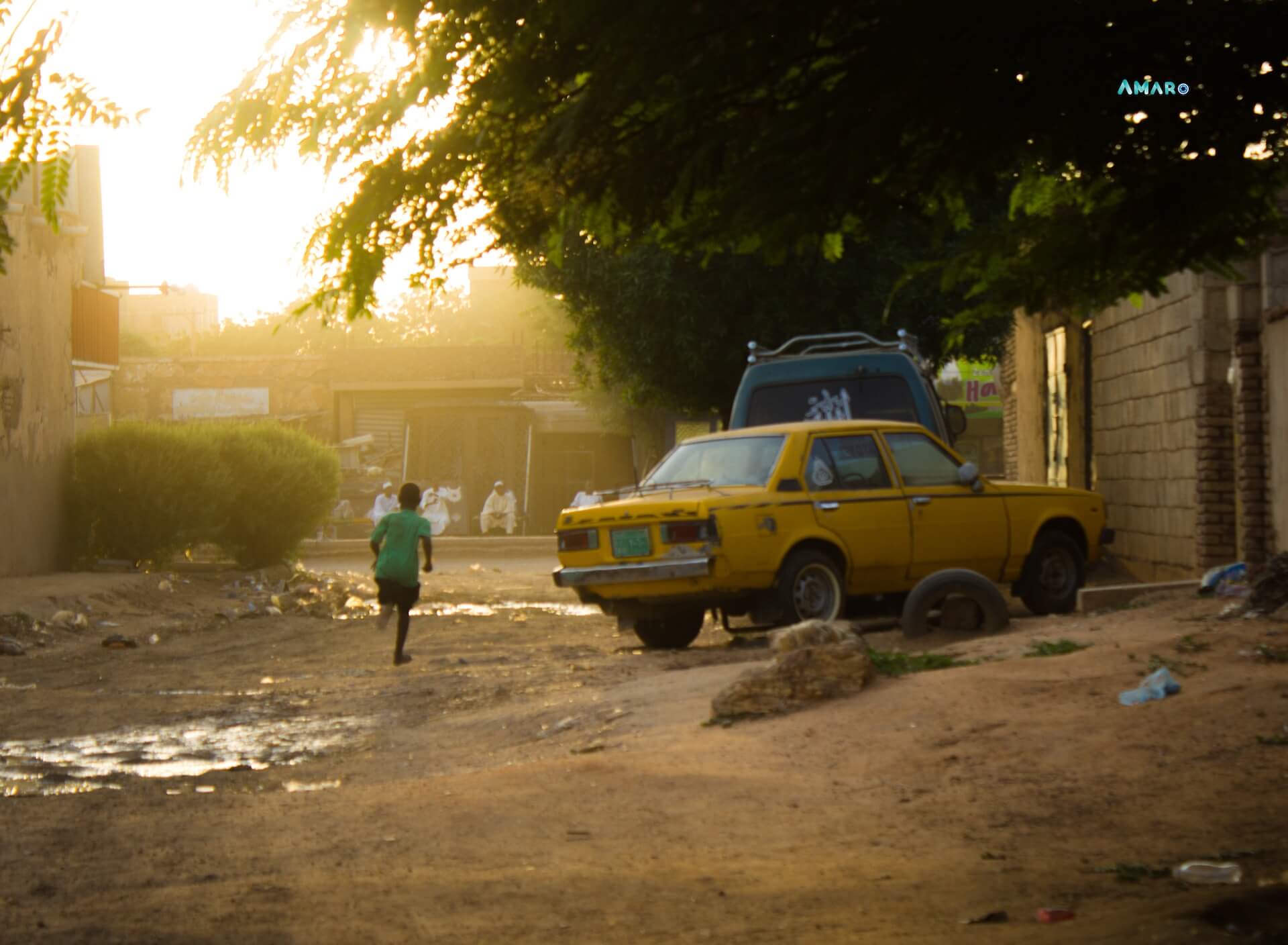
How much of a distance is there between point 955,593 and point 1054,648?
79.6 inches

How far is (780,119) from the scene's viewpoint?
446cm

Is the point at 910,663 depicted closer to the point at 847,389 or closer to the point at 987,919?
the point at 987,919

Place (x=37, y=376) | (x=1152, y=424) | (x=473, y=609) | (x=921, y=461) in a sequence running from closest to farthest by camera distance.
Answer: (x=921, y=461)
(x=1152, y=424)
(x=473, y=609)
(x=37, y=376)

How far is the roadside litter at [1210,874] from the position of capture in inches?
184

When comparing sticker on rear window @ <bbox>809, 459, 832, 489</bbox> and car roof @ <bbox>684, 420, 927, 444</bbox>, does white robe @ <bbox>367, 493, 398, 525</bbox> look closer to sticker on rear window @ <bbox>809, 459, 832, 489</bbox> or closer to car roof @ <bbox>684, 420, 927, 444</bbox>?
car roof @ <bbox>684, 420, 927, 444</bbox>

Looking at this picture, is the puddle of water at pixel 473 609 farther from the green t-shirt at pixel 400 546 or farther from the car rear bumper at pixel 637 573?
the car rear bumper at pixel 637 573

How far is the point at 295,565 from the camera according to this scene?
23.9 m

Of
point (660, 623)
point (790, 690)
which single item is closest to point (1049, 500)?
point (660, 623)

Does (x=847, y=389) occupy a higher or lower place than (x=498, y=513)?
higher

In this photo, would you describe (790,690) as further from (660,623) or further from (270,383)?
(270,383)

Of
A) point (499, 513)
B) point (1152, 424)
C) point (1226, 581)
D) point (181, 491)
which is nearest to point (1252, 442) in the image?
point (1226, 581)

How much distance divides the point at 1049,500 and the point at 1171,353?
7.76 feet

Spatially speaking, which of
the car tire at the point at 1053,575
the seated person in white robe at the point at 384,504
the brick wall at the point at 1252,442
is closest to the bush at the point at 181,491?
the seated person in white robe at the point at 384,504

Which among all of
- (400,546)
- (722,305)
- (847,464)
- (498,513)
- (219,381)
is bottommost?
(498,513)
